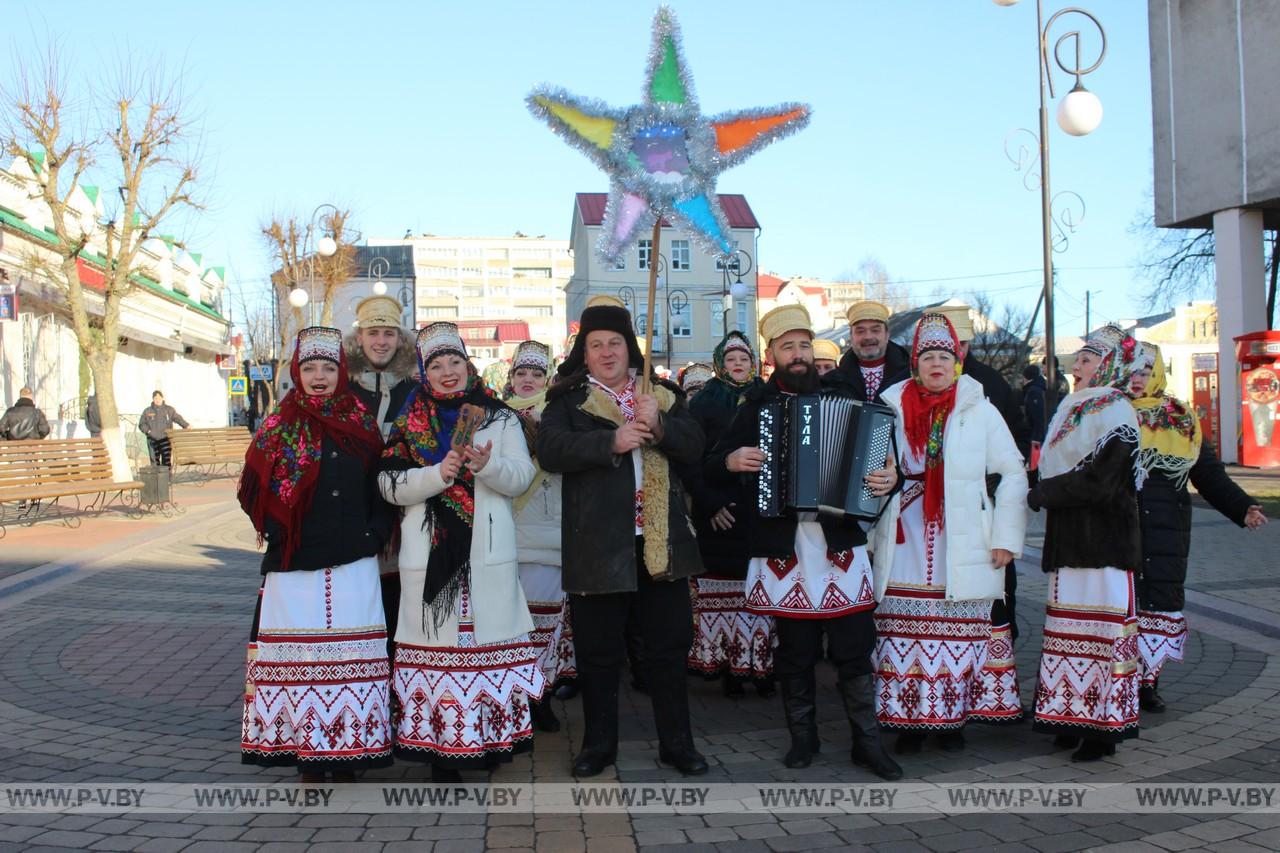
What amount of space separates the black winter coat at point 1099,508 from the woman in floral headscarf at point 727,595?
1.80m

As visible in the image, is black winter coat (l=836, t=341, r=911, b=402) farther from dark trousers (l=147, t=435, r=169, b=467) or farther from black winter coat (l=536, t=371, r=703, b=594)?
dark trousers (l=147, t=435, r=169, b=467)

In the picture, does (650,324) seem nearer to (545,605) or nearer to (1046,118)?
(545,605)

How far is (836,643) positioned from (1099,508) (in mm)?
1412

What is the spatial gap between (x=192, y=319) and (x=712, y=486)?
1574 inches

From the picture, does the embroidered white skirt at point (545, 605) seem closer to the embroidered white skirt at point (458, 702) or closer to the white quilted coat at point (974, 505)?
the embroidered white skirt at point (458, 702)

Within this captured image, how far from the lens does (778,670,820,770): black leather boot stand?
5.01 meters

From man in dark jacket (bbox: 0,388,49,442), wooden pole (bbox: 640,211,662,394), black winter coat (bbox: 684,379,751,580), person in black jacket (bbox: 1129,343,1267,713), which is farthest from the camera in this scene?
man in dark jacket (bbox: 0,388,49,442)

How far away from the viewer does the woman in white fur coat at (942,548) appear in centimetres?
509

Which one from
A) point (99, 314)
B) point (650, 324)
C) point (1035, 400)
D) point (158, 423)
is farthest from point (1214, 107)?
point (99, 314)

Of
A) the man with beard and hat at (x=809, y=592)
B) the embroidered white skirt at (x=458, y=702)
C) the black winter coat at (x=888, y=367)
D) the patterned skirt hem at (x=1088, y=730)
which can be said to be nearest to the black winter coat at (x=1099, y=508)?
Result: the patterned skirt hem at (x=1088, y=730)

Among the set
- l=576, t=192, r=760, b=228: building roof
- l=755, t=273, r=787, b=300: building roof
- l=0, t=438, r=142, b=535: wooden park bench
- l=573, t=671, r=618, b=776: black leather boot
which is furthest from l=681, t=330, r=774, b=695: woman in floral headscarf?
l=755, t=273, r=787, b=300: building roof

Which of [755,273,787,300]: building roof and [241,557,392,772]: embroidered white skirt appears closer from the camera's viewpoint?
[241,557,392,772]: embroidered white skirt

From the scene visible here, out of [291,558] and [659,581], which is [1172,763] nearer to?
[659,581]

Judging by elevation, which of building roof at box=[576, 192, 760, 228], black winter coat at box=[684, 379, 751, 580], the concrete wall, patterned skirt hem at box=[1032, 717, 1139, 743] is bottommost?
patterned skirt hem at box=[1032, 717, 1139, 743]
